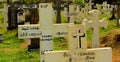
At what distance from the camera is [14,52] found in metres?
14.9

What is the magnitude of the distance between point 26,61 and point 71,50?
5.69m

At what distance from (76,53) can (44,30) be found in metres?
1.35

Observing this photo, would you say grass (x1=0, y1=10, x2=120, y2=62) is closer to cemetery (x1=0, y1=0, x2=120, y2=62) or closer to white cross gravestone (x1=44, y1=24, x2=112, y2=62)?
cemetery (x1=0, y1=0, x2=120, y2=62)

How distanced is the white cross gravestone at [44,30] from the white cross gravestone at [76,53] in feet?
3.53

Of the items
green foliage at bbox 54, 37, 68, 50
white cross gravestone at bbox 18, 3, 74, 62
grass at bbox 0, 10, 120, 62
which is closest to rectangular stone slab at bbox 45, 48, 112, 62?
white cross gravestone at bbox 18, 3, 74, 62

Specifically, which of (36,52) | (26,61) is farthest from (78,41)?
(36,52)

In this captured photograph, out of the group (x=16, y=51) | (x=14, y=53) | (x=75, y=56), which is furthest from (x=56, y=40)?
(x=75, y=56)

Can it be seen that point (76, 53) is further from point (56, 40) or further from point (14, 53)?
point (56, 40)

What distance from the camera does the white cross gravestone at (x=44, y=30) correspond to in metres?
7.50

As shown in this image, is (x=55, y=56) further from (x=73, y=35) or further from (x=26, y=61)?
(x=26, y=61)

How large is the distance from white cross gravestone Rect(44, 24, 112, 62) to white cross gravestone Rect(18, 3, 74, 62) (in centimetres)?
108

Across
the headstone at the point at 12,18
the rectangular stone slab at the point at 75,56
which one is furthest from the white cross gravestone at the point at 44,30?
the headstone at the point at 12,18

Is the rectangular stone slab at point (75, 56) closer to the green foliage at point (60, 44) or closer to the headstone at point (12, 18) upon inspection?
the green foliage at point (60, 44)

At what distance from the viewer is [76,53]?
6.45 metres
